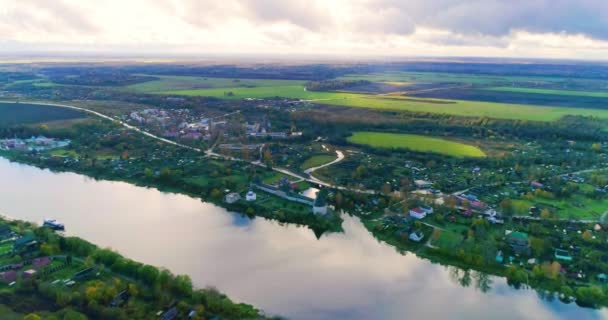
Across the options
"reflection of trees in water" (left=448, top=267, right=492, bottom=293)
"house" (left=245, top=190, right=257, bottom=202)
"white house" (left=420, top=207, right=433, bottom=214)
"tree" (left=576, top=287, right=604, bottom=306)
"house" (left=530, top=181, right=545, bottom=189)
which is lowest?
"reflection of trees in water" (left=448, top=267, right=492, bottom=293)

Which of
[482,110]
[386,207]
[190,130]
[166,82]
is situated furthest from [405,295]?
[166,82]

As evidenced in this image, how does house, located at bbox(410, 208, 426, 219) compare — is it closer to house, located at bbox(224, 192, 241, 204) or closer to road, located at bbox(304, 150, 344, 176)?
road, located at bbox(304, 150, 344, 176)

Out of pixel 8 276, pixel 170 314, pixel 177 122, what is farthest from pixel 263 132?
pixel 170 314

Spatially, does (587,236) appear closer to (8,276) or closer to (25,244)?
(8,276)

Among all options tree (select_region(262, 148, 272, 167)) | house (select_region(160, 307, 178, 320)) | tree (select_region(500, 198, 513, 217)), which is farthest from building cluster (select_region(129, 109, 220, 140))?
house (select_region(160, 307, 178, 320))

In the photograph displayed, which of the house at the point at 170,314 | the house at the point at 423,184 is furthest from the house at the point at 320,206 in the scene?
the house at the point at 170,314
